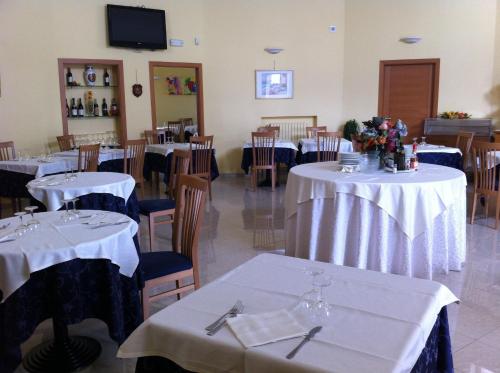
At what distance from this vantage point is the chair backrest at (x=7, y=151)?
6.41 meters

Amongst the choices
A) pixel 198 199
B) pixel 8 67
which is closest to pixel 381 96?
pixel 8 67

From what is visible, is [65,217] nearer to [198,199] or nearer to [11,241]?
[11,241]

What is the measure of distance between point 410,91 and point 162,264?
765cm

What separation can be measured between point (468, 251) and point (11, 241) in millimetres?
3912

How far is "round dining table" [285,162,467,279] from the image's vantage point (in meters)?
3.35

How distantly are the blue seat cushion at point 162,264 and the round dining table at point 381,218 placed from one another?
1.15 m

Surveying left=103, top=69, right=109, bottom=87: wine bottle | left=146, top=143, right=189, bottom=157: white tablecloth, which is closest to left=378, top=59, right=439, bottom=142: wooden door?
left=146, top=143, right=189, bottom=157: white tablecloth

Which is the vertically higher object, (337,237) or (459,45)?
(459,45)

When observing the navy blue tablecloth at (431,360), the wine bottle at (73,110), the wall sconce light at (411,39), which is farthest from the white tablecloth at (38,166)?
the wall sconce light at (411,39)

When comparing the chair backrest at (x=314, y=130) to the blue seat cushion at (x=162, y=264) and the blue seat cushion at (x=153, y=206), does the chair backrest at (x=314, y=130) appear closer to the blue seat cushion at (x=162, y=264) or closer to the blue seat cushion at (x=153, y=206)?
the blue seat cushion at (x=153, y=206)

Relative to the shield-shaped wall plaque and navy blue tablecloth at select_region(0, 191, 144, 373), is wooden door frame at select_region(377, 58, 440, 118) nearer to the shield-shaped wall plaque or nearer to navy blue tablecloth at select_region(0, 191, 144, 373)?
the shield-shaped wall plaque

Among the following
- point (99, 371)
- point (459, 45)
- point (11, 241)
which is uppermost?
point (459, 45)

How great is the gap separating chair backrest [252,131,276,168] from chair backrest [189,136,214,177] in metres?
0.82

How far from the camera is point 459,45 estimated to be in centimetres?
860
